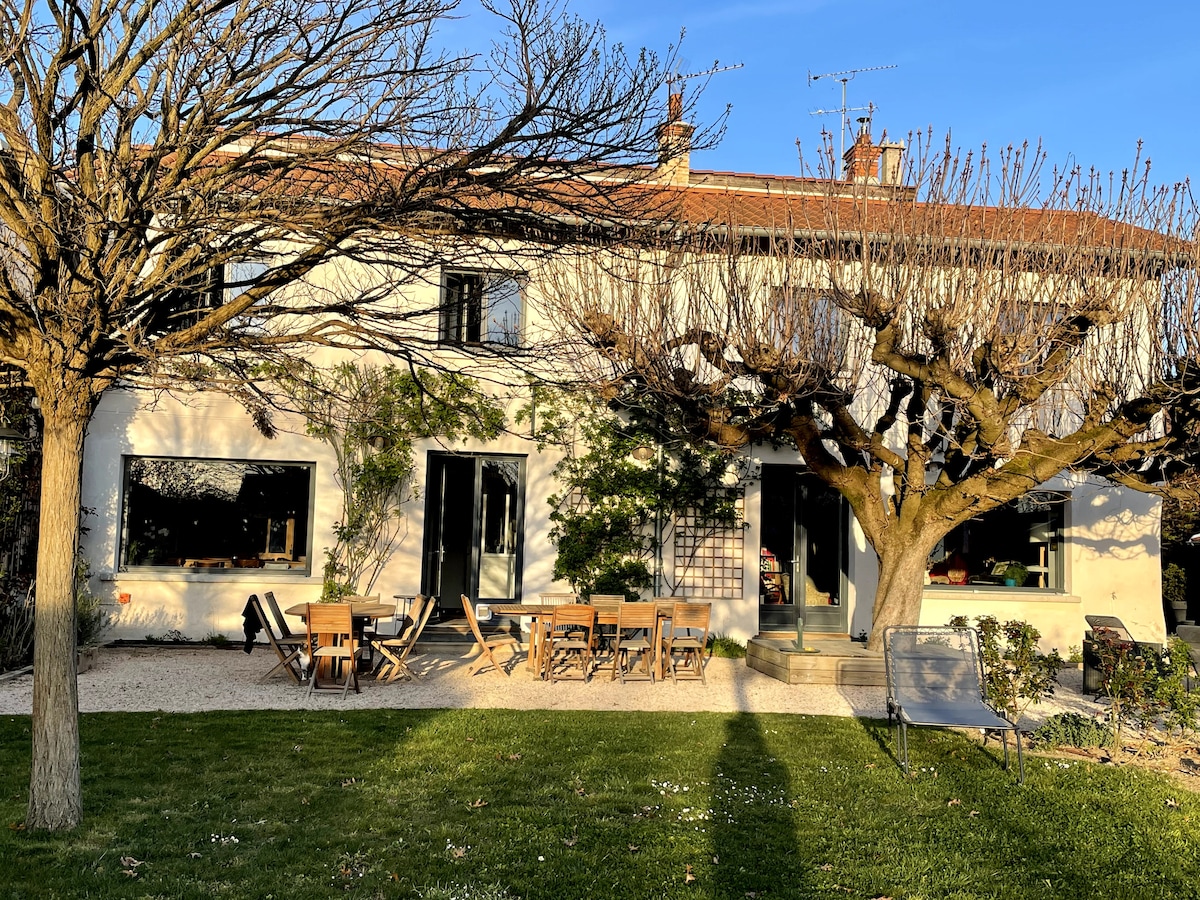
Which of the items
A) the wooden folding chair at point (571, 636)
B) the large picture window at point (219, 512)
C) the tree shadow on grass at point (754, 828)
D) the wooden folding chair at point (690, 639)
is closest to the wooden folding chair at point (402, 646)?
the wooden folding chair at point (571, 636)

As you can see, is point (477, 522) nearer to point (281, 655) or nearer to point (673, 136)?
point (281, 655)

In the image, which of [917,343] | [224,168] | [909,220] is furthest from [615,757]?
[909,220]

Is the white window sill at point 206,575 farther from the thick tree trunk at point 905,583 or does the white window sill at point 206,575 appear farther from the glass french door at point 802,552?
the thick tree trunk at point 905,583

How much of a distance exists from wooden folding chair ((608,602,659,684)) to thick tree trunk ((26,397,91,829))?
6233 millimetres

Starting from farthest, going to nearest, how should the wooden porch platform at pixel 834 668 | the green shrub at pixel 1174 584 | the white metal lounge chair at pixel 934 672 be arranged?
1. the green shrub at pixel 1174 584
2. the wooden porch platform at pixel 834 668
3. the white metal lounge chair at pixel 934 672

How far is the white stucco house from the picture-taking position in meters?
13.2

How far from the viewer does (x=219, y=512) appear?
13.5m

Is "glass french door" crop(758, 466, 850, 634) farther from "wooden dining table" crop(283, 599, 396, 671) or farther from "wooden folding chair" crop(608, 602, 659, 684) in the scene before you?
"wooden dining table" crop(283, 599, 396, 671)

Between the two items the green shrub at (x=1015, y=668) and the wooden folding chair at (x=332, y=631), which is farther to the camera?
the wooden folding chair at (x=332, y=631)

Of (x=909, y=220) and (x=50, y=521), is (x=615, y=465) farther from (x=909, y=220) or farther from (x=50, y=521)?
(x=50, y=521)

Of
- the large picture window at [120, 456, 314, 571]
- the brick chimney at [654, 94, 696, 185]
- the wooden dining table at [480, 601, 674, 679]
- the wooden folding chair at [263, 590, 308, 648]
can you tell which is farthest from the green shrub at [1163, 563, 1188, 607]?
the brick chimney at [654, 94, 696, 185]

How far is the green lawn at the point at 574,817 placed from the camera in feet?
15.6

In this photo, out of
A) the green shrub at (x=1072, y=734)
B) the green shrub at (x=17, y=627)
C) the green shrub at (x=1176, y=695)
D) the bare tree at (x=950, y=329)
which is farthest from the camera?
the green shrub at (x=17, y=627)

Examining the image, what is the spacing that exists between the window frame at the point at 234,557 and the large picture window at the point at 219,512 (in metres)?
0.01
